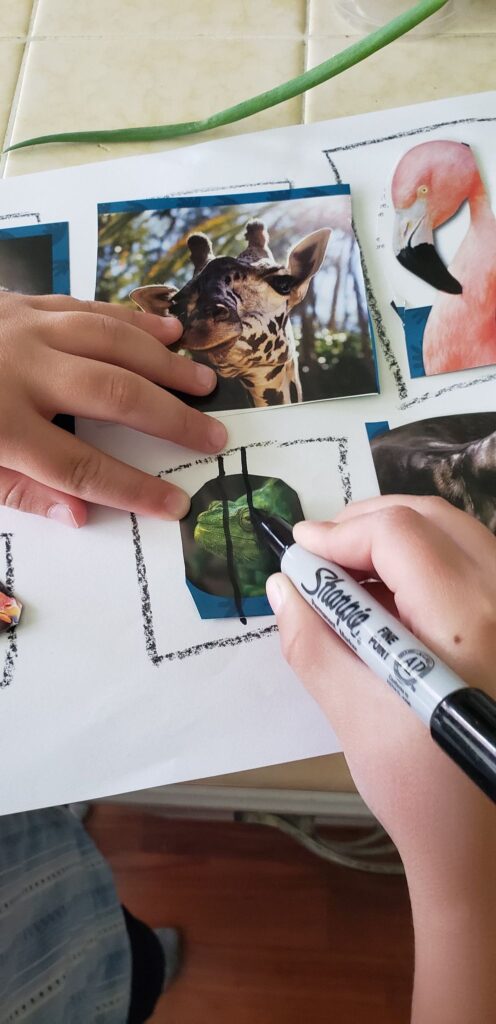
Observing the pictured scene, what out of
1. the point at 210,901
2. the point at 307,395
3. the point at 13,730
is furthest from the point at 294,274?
the point at 210,901

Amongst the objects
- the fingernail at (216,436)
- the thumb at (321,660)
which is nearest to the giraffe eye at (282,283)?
the fingernail at (216,436)

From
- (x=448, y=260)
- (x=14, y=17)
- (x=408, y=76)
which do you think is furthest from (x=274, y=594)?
(x=14, y=17)

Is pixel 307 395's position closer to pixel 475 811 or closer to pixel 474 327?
pixel 474 327

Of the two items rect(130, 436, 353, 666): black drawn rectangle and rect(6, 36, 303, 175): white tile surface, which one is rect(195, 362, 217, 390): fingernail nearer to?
rect(130, 436, 353, 666): black drawn rectangle

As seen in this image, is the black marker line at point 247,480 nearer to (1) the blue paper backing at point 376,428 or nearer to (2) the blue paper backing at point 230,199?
(1) the blue paper backing at point 376,428

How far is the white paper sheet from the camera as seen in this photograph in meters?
0.39

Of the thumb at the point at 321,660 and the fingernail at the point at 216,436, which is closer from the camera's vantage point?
the thumb at the point at 321,660

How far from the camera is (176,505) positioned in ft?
1.44

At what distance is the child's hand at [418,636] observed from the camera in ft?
1.06

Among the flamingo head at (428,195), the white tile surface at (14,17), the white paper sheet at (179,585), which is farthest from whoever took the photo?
the white tile surface at (14,17)

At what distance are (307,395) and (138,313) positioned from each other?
12cm

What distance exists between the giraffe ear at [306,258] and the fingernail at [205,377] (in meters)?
0.08

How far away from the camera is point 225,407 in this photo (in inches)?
18.3

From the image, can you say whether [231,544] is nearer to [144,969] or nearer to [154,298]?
[154,298]
